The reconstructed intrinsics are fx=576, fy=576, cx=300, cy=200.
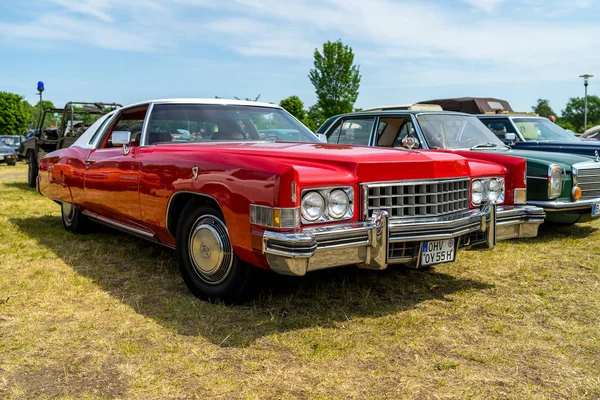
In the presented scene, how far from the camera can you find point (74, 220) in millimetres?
6859

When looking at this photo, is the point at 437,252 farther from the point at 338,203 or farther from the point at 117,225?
the point at 117,225

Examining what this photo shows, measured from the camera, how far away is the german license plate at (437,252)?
385cm

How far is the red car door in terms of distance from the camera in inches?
195

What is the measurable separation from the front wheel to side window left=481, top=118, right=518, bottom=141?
20.5 feet

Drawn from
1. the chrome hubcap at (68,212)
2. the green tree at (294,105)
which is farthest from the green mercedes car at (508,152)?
the green tree at (294,105)

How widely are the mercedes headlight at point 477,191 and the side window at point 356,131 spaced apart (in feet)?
10.4

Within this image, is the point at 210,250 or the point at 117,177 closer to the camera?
the point at 210,250

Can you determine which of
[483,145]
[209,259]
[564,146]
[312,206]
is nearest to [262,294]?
[209,259]

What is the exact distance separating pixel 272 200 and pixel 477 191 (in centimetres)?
190

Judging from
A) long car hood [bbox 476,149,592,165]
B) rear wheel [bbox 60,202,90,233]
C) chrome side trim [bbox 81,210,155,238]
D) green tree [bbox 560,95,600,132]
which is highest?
green tree [bbox 560,95,600,132]

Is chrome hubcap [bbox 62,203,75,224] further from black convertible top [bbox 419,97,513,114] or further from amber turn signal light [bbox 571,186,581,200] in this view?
black convertible top [bbox 419,97,513,114]

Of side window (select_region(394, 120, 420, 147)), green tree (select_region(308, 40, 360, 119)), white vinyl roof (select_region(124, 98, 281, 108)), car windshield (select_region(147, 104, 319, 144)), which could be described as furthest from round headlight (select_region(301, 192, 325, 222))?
green tree (select_region(308, 40, 360, 119))

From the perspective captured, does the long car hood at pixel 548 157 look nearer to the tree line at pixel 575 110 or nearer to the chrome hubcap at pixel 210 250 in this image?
the chrome hubcap at pixel 210 250

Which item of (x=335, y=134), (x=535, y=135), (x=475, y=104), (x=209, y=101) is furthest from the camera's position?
(x=475, y=104)
